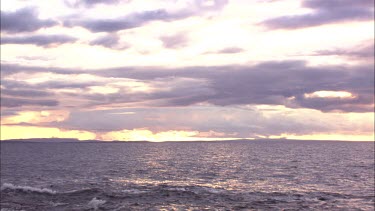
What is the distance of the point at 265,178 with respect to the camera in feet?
252

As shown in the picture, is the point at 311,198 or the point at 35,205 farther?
the point at 311,198

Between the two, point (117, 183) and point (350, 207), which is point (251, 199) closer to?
point (350, 207)

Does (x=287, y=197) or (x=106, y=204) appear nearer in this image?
(x=106, y=204)

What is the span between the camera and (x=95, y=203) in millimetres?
47656

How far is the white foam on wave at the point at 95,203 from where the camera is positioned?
1826 inches

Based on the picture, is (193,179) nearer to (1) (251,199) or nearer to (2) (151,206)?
(1) (251,199)

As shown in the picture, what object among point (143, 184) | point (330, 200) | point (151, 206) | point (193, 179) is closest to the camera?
point (151, 206)

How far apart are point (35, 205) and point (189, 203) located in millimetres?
17171

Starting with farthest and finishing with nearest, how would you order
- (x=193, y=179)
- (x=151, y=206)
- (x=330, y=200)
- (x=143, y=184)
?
(x=193, y=179), (x=143, y=184), (x=330, y=200), (x=151, y=206)

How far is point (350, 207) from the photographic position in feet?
154

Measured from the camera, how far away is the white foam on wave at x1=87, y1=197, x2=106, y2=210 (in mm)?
46375

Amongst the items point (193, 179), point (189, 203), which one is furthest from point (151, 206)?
point (193, 179)

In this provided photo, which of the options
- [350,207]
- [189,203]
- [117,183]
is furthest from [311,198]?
[117,183]

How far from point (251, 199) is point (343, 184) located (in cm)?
2369
